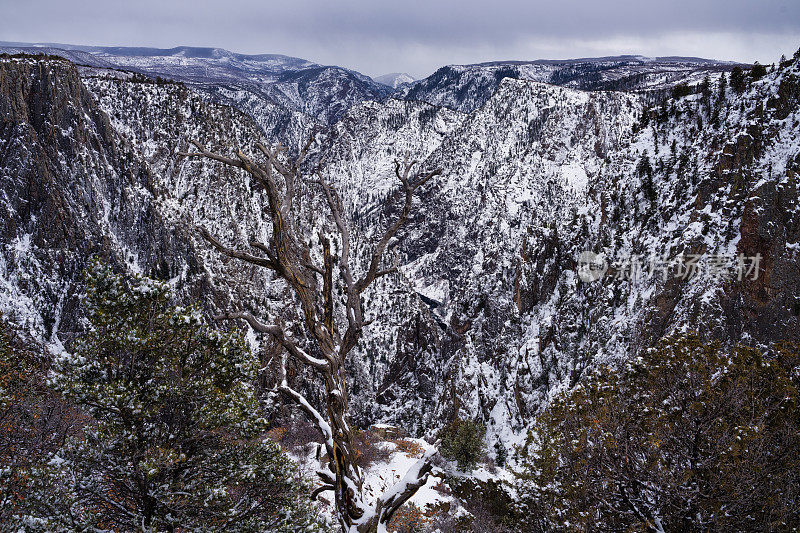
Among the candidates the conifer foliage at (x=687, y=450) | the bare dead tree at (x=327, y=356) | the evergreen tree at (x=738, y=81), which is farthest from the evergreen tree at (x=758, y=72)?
the bare dead tree at (x=327, y=356)

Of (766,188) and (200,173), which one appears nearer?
(766,188)

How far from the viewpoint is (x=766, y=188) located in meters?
31.5

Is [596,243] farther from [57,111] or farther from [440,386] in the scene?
[57,111]

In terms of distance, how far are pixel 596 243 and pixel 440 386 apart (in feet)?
222

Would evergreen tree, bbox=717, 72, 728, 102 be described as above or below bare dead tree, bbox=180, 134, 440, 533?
above

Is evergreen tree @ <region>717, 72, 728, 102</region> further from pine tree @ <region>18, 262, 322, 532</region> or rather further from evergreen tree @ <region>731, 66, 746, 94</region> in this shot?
pine tree @ <region>18, 262, 322, 532</region>

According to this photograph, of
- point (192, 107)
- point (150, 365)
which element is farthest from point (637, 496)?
point (192, 107)

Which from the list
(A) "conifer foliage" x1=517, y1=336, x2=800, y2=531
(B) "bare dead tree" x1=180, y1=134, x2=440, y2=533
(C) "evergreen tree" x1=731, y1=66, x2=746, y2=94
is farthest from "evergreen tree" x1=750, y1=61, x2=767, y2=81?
(B) "bare dead tree" x1=180, y1=134, x2=440, y2=533

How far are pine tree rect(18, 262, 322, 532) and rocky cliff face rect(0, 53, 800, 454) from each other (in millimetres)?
5799

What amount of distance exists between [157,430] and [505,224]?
144558 mm

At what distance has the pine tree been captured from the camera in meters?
7.29

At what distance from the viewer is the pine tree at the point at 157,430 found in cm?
729

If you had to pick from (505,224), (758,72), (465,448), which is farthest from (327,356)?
(505,224)

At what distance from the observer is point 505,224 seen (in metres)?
145
